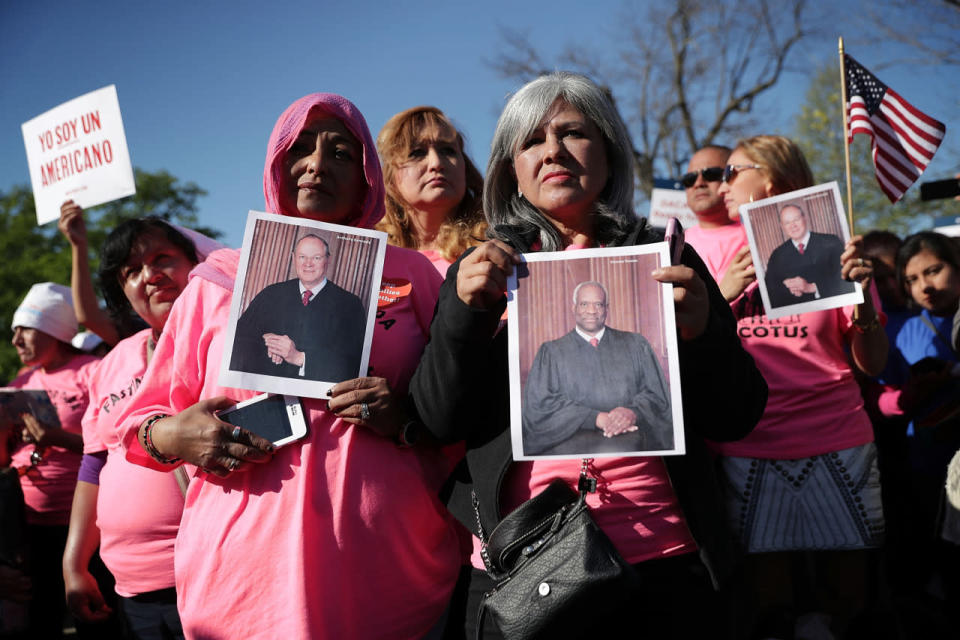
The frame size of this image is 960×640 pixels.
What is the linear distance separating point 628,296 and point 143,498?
205 cm

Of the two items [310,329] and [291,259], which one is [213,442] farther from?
[291,259]

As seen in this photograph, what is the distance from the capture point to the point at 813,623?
9.81 ft

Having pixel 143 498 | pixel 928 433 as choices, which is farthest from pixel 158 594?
pixel 928 433

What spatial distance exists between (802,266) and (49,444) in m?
4.11

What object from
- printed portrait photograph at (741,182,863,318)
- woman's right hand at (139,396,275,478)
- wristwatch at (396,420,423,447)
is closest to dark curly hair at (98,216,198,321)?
woman's right hand at (139,396,275,478)

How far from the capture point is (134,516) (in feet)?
8.91

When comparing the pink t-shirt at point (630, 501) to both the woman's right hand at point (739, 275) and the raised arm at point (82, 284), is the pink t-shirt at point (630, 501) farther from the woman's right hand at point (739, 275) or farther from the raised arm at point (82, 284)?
the raised arm at point (82, 284)

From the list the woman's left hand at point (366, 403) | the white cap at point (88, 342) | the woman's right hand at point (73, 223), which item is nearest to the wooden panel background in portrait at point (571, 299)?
the woman's left hand at point (366, 403)

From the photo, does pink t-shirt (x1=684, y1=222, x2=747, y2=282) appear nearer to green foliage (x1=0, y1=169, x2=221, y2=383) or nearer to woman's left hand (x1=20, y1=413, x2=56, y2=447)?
woman's left hand (x1=20, y1=413, x2=56, y2=447)

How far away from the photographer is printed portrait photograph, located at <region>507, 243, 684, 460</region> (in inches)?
62.0

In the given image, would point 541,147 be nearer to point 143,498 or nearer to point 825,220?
point 825,220

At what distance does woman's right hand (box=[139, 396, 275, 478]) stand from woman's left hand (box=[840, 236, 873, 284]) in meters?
2.05

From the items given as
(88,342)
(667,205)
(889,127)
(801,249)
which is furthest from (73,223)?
(667,205)

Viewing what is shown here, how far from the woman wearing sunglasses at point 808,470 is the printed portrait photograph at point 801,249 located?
174 mm
